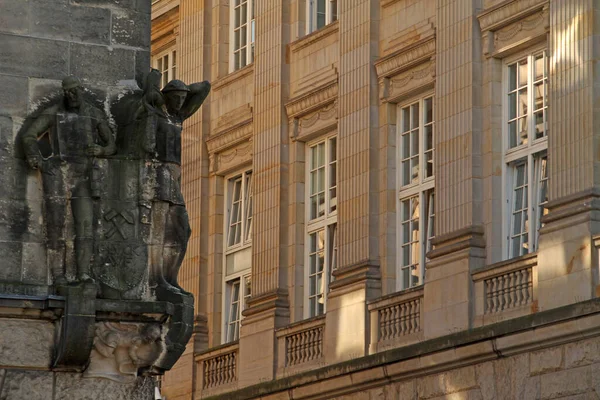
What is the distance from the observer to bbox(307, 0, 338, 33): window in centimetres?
4150

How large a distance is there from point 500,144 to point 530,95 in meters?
1.09

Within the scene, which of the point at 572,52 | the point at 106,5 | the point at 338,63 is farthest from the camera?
the point at 338,63

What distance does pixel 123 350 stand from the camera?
1586 cm

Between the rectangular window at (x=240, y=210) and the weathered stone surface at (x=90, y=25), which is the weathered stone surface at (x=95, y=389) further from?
the rectangular window at (x=240, y=210)

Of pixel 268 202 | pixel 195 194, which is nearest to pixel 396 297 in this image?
pixel 268 202

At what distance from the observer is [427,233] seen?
36.8 m

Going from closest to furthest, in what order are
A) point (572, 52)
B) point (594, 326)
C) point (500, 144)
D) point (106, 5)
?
point (106, 5) → point (594, 326) → point (572, 52) → point (500, 144)

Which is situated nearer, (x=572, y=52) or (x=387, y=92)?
(x=572, y=52)

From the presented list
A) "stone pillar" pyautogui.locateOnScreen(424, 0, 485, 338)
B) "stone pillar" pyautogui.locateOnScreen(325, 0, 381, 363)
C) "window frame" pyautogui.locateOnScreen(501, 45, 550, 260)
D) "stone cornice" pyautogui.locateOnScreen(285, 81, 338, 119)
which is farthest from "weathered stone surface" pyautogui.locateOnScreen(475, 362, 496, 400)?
"stone cornice" pyautogui.locateOnScreen(285, 81, 338, 119)

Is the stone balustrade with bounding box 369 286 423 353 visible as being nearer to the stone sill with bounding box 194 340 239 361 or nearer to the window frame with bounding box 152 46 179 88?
the stone sill with bounding box 194 340 239 361

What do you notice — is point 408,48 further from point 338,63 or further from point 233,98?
point 233,98

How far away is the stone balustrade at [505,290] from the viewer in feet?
105

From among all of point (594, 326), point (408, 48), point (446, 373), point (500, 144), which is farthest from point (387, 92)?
point (594, 326)

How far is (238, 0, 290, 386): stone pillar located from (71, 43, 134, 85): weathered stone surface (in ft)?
82.3
